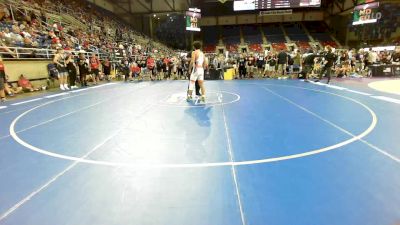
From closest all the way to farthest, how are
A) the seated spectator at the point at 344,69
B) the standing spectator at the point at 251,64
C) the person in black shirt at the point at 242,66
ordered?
the seated spectator at the point at 344,69 → the person in black shirt at the point at 242,66 → the standing spectator at the point at 251,64

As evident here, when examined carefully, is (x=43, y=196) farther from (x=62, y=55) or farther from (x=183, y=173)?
(x=62, y=55)

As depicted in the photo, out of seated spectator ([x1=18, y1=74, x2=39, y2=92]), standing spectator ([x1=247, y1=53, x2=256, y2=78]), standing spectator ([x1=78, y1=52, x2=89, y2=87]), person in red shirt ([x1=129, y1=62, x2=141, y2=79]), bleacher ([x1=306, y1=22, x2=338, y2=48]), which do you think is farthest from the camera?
bleacher ([x1=306, y1=22, x2=338, y2=48])

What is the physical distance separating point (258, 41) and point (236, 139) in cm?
3855

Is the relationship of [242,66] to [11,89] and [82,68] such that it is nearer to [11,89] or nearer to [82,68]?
[82,68]

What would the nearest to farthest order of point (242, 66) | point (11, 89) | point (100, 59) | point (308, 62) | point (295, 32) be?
point (11, 89)
point (308, 62)
point (242, 66)
point (100, 59)
point (295, 32)

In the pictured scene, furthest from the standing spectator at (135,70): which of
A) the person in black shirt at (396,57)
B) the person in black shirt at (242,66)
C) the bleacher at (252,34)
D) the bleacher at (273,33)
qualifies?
the bleacher at (273,33)

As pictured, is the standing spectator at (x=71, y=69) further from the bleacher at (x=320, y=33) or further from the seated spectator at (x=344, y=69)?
the bleacher at (x=320, y=33)

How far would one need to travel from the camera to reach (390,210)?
Result: 7.45ft

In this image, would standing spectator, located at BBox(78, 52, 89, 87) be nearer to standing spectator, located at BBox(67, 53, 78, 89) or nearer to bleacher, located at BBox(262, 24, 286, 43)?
standing spectator, located at BBox(67, 53, 78, 89)

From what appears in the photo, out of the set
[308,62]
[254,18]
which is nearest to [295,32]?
[254,18]

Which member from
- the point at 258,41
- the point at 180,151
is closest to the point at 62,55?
the point at 180,151

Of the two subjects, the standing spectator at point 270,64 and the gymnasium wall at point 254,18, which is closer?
the standing spectator at point 270,64

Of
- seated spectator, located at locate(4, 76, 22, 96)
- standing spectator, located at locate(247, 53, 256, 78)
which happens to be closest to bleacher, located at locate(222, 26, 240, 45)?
standing spectator, located at locate(247, 53, 256, 78)

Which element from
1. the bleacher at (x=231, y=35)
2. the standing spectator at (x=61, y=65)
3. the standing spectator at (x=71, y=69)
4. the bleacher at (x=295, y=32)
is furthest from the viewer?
the bleacher at (x=231, y=35)
